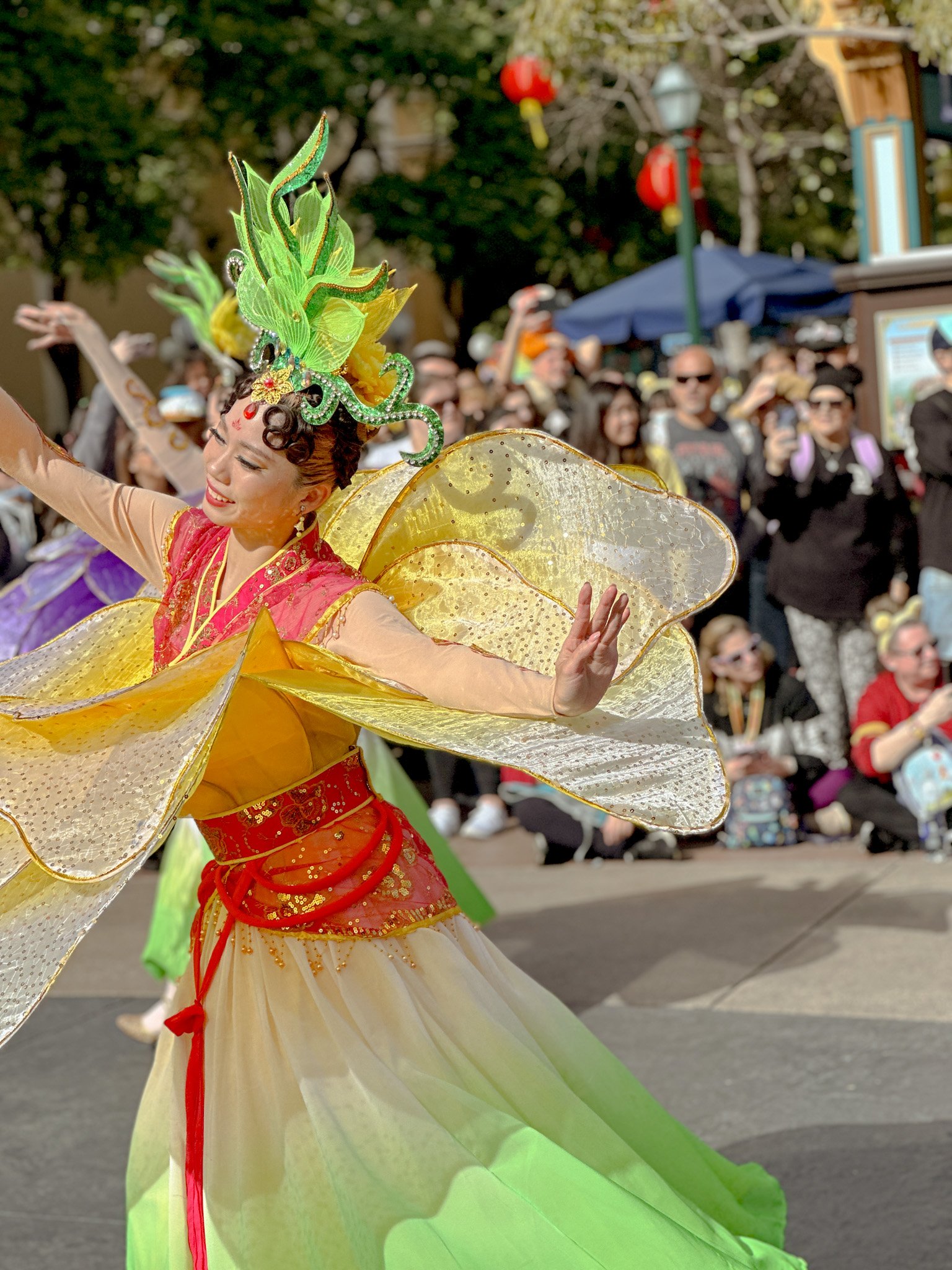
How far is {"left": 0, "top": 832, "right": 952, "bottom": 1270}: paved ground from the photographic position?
3729 mm

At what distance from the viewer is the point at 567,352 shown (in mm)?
8812

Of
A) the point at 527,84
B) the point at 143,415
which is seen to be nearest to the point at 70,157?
the point at 527,84

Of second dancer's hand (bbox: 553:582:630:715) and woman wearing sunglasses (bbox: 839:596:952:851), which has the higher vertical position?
second dancer's hand (bbox: 553:582:630:715)

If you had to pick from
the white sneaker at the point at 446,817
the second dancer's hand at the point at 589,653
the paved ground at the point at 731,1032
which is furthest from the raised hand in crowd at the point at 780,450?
the second dancer's hand at the point at 589,653

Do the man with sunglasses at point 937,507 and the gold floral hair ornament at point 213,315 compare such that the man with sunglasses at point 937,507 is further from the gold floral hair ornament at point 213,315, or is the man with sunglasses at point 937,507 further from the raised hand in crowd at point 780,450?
the gold floral hair ornament at point 213,315

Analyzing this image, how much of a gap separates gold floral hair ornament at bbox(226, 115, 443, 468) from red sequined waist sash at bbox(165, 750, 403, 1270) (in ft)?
1.89

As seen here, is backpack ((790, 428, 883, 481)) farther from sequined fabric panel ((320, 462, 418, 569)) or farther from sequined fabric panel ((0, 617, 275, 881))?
sequined fabric panel ((0, 617, 275, 881))

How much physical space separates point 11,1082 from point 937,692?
12.4 feet

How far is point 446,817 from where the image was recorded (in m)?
7.67

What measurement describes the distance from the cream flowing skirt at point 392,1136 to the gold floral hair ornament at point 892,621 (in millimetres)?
4403

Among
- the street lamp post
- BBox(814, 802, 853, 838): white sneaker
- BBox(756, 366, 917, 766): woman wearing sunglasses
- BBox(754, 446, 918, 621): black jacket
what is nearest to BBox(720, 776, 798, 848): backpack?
BBox(814, 802, 853, 838): white sneaker

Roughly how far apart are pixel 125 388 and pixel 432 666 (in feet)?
6.03

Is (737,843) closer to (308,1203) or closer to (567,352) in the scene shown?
(567,352)

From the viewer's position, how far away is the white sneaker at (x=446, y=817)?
25.1 ft
